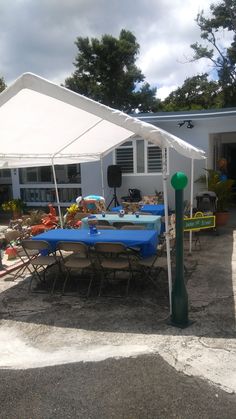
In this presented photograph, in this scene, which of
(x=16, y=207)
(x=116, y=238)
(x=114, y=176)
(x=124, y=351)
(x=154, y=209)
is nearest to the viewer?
(x=124, y=351)

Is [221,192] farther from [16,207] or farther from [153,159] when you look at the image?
[16,207]

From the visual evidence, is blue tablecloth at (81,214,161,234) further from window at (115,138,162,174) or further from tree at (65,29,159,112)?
tree at (65,29,159,112)

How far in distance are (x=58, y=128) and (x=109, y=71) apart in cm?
2514

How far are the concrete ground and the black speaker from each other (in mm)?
6847

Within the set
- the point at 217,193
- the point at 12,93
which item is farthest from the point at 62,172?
the point at 12,93

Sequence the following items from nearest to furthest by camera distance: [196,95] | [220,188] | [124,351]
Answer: [124,351], [220,188], [196,95]

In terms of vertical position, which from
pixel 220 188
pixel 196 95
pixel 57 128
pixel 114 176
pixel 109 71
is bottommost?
pixel 220 188

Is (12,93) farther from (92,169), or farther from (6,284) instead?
(92,169)

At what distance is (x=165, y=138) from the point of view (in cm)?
459

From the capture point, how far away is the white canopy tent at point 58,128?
4676 mm

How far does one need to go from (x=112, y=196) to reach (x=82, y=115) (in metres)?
6.82

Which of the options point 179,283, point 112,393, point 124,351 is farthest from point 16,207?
point 112,393

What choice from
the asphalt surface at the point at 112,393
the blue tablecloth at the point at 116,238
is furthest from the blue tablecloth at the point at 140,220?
the asphalt surface at the point at 112,393

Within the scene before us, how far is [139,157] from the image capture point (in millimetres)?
12883
